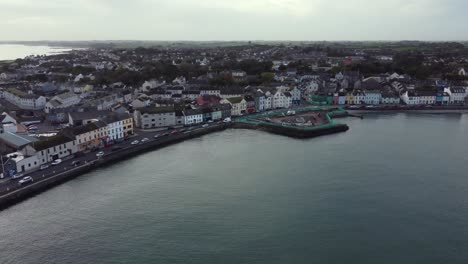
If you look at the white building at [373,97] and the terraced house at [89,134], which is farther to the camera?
the white building at [373,97]

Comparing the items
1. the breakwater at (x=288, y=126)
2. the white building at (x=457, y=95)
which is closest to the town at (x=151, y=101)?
the white building at (x=457, y=95)

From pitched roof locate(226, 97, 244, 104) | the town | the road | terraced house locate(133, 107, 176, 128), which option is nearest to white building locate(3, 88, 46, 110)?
the town

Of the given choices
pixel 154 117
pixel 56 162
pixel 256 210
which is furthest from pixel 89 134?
pixel 256 210

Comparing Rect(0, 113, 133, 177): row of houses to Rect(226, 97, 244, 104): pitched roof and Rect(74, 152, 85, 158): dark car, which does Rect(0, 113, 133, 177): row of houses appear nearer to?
Rect(74, 152, 85, 158): dark car

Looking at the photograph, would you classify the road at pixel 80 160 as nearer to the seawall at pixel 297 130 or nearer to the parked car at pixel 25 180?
the parked car at pixel 25 180

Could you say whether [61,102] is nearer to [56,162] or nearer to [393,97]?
[56,162]
